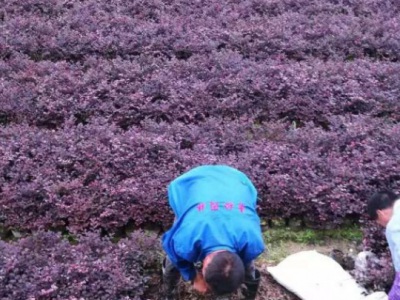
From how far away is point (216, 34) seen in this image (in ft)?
22.6

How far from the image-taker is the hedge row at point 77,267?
3.66 m

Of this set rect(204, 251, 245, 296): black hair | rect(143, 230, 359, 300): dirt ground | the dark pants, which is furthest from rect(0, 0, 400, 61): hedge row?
rect(204, 251, 245, 296): black hair

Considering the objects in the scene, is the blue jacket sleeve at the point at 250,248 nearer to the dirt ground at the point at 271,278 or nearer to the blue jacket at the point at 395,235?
the dirt ground at the point at 271,278

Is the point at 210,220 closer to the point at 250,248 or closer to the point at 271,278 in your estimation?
the point at 250,248

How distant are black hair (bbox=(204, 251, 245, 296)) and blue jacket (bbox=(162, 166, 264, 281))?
86mm

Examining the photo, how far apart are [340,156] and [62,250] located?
88.7 inches

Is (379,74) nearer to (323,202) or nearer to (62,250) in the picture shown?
(323,202)

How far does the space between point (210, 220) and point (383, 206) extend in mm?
1163

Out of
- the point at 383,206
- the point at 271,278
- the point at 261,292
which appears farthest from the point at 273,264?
the point at 383,206

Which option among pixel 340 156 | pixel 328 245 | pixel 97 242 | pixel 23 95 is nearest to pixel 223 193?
pixel 97 242

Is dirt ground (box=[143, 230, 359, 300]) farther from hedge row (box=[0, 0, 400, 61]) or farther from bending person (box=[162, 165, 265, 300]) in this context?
hedge row (box=[0, 0, 400, 61])

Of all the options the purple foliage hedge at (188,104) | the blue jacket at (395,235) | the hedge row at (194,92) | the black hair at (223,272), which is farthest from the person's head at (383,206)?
the hedge row at (194,92)

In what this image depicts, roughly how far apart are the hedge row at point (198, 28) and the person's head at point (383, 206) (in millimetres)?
3151

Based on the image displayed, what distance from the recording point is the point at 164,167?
4660 mm
